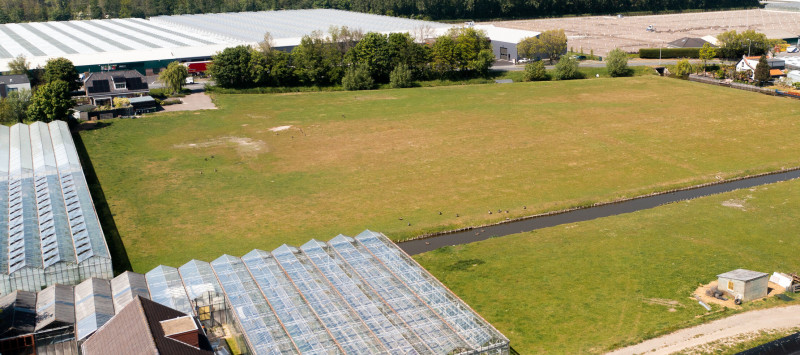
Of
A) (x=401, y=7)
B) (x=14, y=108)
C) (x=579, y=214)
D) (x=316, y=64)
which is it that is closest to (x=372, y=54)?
(x=316, y=64)

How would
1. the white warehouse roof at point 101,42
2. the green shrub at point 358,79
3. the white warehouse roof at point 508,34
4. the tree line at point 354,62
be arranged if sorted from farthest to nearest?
1. the white warehouse roof at point 508,34
2. the white warehouse roof at point 101,42
3. the green shrub at point 358,79
4. the tree line at point 354,62

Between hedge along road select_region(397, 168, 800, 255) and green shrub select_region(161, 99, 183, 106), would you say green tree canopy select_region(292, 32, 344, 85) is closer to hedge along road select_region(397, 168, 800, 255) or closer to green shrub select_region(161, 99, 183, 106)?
green shrub select_region(161, 99, 183, 106)

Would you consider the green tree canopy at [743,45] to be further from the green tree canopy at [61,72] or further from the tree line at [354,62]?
the green tree canopy at [61,72]

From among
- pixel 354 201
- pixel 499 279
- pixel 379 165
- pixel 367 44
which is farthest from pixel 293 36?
pixel 499 279

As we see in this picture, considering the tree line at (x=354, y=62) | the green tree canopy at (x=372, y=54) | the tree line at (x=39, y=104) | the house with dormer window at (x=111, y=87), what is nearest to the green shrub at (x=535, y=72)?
the tree line at (x=354, y=62)

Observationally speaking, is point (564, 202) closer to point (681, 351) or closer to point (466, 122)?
point (681, 351)

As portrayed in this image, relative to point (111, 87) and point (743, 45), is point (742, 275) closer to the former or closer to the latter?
point (111, 87)

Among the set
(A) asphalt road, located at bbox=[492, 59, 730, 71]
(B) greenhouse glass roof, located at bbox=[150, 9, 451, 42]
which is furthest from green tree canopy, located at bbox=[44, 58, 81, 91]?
(A) asphalt road, located at bbox=[492, 59, 730, 71]
